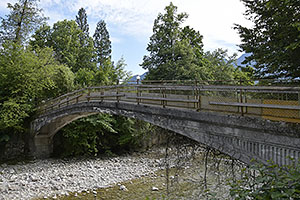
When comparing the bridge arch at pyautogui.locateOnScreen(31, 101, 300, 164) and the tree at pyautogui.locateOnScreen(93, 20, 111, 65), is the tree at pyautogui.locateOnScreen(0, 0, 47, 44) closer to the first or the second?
the bridge arch at pyautogui.locateOnScreen(31, 101, 300, 164)

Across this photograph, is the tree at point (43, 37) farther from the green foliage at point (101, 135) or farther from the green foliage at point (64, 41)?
the green foliage at point (101, 135)

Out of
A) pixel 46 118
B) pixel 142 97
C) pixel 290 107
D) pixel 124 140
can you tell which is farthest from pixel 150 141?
pixel 290 107

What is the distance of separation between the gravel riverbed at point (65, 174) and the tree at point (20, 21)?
8.57 metres

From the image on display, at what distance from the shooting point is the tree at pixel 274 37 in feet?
25.0

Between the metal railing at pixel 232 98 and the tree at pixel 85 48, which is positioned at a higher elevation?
the tree at pixel 85 48

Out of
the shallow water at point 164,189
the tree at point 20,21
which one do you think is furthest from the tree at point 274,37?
the tree at point 20,21

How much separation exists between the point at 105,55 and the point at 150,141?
22.3m

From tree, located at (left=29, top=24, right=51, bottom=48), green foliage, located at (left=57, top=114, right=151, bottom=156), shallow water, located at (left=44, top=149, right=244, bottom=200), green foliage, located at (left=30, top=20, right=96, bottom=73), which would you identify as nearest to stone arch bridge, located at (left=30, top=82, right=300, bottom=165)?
shallow water, located at (left=44, top=149, right=244, bottom=200)

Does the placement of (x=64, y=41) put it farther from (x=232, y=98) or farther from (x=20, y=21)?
(x=232, y=98)

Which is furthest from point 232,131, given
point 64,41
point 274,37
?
point 64,41

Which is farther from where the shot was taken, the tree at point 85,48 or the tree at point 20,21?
the tree at point 85,48

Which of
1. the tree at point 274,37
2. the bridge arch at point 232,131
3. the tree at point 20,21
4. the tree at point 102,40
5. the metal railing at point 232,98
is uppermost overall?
the tree at point 102,40

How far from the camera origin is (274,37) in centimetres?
855

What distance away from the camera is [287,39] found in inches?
310
